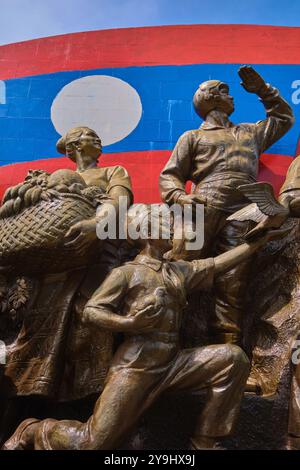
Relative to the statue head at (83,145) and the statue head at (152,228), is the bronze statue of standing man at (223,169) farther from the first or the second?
the statue head at (83,145)

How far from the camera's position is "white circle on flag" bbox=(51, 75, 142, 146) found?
660 centimetres

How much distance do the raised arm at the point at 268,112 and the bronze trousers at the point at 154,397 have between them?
1.84 meters

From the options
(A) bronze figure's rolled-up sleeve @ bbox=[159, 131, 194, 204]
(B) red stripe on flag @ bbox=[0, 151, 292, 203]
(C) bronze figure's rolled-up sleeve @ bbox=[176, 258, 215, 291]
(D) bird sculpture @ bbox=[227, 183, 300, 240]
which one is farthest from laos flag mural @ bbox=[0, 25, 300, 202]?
(C) bronze figure's rolled-up sleeve @ bbox=[176, 258, 215, 291]

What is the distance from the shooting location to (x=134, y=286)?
368 centimetres

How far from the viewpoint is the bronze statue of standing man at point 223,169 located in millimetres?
4172

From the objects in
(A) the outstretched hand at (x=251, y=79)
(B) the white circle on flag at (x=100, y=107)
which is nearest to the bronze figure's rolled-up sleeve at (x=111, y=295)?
(A) the outstretched hand at (x=251, y=79)

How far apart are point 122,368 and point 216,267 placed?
2.71 feet

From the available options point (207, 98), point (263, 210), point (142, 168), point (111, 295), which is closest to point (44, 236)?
point (111, 295)

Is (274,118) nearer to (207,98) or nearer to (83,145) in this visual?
(207,98)

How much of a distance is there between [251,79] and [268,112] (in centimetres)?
28

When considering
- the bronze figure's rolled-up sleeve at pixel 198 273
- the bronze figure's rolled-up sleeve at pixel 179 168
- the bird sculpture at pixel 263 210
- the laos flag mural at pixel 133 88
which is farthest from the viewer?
the laos flag mural at pixel 133 88

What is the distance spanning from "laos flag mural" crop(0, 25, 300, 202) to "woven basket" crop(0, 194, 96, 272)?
2.11 meters

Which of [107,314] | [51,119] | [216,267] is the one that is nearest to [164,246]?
[216,267]

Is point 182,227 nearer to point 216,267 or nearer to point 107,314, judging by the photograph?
point 216,267
